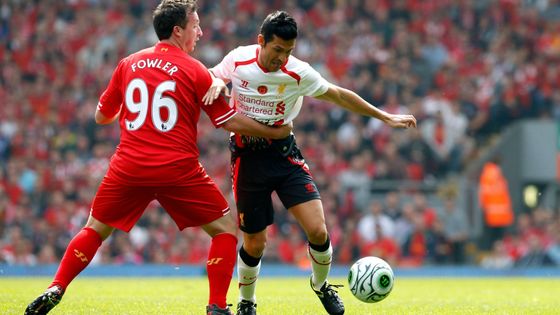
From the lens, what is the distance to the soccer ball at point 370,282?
866 centimetres

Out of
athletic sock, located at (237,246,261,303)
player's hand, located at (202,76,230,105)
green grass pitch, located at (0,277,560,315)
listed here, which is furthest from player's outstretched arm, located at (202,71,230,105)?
green grass pitch, located at (0,277,560,315)

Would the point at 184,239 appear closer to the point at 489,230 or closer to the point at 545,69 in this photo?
the point at 489,230

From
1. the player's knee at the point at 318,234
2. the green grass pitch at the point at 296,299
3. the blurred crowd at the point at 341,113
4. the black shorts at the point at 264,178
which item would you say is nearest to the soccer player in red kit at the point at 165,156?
the black shorts at the point at 264,178

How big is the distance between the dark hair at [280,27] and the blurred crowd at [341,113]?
11.8 meters

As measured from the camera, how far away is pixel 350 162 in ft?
70.9

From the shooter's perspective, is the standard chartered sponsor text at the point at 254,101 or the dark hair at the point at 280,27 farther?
the standard chartered sponsor text at the point at 254,101

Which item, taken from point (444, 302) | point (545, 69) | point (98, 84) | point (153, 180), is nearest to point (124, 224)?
point (153, 180)

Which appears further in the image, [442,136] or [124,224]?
[442,136]

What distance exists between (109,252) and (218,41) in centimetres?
709

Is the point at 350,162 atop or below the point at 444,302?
atop

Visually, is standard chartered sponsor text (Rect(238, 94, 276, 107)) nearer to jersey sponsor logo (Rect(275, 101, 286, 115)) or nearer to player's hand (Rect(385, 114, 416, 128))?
jersey sponsor logo (Rect(275, 101, 286, 115))

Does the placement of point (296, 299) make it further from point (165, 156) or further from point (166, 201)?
point (165, 156)

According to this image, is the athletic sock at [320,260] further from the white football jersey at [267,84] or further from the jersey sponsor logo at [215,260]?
the jersey sponsor logo at [215,260]

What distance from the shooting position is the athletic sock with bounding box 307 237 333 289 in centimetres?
861
